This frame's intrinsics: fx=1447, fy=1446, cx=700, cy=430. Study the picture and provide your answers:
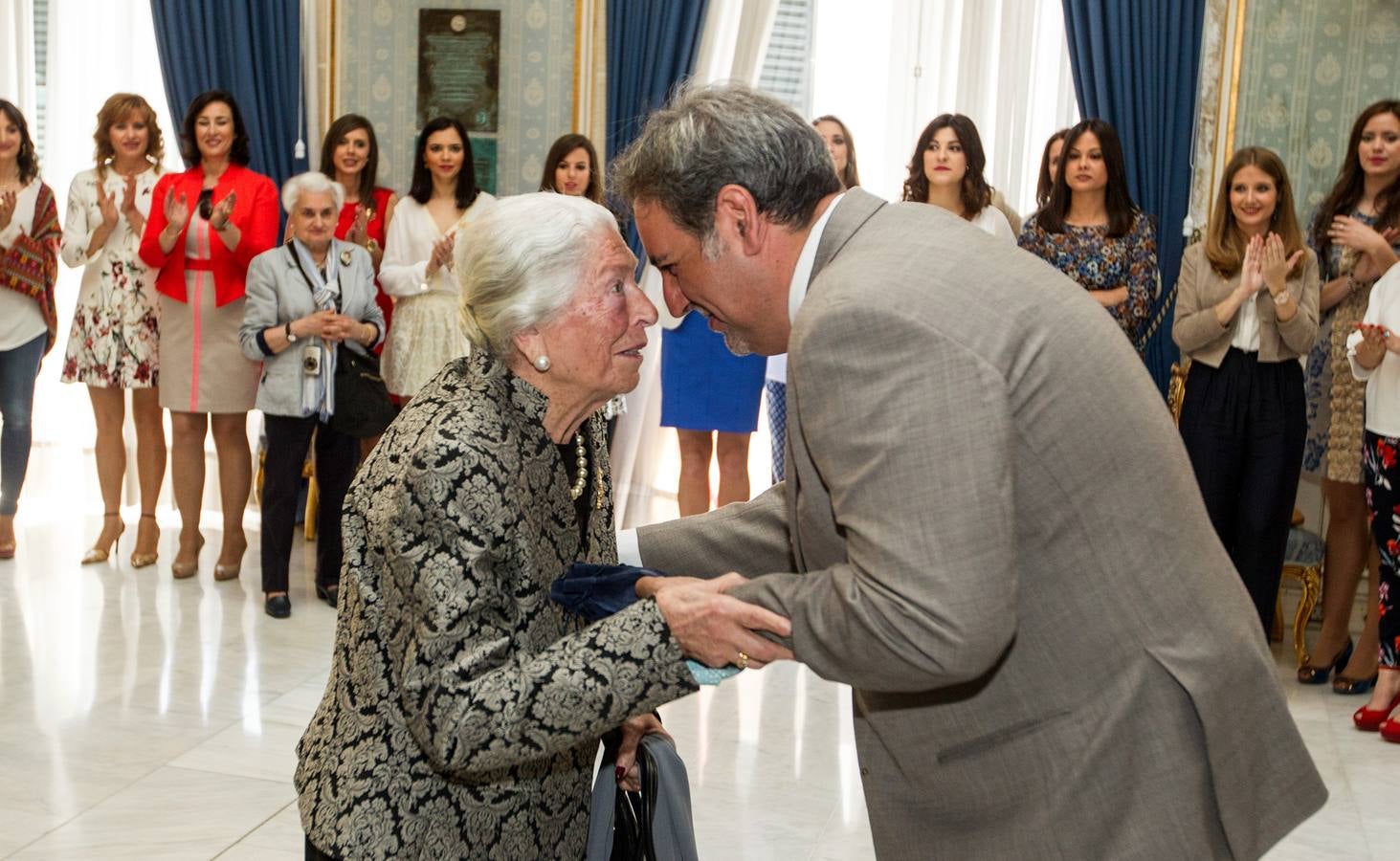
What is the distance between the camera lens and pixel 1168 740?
1694mm

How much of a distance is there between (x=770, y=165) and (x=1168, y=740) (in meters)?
0.84

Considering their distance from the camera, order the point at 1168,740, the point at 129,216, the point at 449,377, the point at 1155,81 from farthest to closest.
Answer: the point at 1155,81 < the point at 129,216 < the point at 449,377 < the point at 1168,740

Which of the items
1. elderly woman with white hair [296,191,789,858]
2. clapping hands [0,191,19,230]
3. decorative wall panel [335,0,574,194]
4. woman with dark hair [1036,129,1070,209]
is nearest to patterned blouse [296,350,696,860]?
elderly woman with white hair [296,191,789,858]

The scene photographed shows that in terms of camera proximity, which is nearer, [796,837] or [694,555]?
[694,555]

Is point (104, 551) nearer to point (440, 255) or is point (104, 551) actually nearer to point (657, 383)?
point (440, 255)

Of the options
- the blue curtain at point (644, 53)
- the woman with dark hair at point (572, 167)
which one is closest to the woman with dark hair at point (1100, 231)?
the woman with dark hair at point (572, 167)

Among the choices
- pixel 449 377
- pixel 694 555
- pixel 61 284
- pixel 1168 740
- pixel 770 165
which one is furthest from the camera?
pixel 61 284

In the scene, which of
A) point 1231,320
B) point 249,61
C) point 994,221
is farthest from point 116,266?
point 1231,320

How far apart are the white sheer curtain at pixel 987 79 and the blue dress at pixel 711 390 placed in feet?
4.22

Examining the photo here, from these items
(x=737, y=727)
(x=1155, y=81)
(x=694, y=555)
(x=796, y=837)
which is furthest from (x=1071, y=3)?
(x=694, y=555)

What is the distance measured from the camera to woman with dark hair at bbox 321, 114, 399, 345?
267 inches

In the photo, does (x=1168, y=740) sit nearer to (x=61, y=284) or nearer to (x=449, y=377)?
(x=449, y=377)

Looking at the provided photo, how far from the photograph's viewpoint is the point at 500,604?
76.1 inches

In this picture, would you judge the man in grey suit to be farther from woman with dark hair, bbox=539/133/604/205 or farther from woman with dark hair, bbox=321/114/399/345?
woman with dark hair, bbox=321/114/399/345
